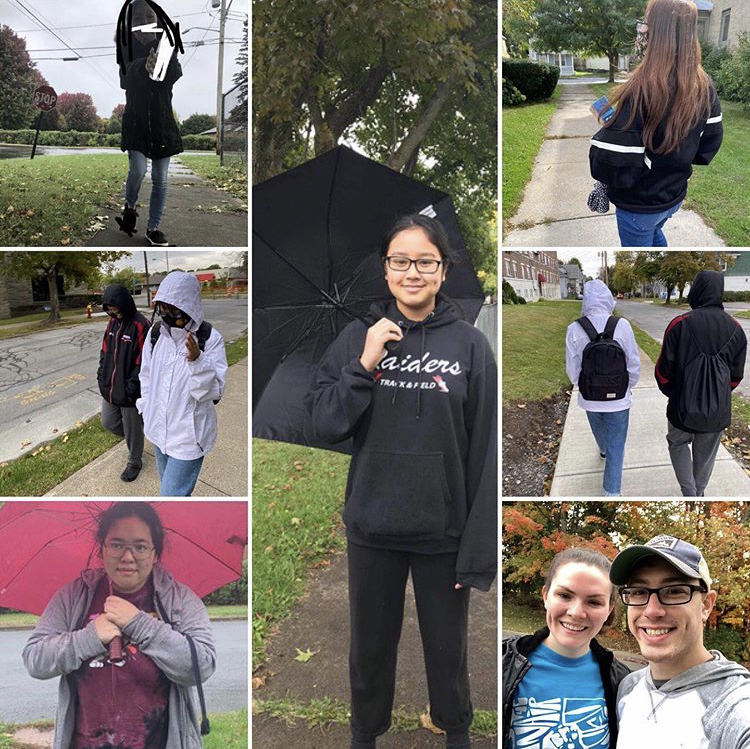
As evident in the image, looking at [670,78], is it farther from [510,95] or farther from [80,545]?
[80,545]

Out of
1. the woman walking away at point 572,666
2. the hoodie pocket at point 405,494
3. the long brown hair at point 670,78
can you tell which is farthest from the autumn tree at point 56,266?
the woman walking away at point 572,666

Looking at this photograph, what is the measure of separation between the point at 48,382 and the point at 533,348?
229 cm

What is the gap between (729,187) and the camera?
10.7ft

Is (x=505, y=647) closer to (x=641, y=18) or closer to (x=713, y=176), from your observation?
(x=713, y=176)

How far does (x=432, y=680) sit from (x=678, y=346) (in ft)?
6.27

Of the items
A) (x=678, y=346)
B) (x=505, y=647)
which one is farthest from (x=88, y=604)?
(x=678, y=346)

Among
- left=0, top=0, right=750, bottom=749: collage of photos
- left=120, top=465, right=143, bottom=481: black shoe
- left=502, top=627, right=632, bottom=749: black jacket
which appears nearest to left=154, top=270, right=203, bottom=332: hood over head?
left=0, top=0, right=750, bottom=749: collage of photos

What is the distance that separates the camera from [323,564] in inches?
133

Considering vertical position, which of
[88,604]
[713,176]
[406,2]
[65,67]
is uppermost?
[406,2]

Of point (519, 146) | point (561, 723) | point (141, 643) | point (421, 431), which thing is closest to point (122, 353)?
point (141, 643)

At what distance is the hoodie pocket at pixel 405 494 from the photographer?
3105 millimetres

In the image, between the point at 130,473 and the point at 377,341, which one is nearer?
the point at 377,341

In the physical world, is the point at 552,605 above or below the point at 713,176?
below

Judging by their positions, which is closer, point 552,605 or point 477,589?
point 552,605
